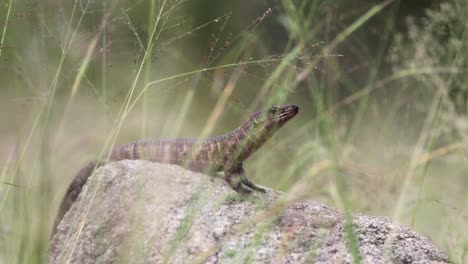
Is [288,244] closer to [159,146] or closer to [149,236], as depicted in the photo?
[149,236]

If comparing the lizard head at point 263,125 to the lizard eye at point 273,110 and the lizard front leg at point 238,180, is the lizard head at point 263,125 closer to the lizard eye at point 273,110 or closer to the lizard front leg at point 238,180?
the lizard eye at point 273,110

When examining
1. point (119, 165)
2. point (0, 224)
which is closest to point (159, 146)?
point (119, 165)

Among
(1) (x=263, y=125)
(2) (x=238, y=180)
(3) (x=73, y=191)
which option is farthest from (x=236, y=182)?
(3) (x=73, y=191)

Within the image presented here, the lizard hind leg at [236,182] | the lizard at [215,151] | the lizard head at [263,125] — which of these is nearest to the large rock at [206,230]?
the lizard hind leg at [236,182]

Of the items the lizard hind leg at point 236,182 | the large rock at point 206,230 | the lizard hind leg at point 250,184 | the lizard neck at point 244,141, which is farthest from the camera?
the lizard neck at point 244,141

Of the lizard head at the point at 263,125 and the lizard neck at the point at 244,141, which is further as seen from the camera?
the lizard neck at the point at 244,141

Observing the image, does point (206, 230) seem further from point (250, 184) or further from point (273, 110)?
point (273, 110)
